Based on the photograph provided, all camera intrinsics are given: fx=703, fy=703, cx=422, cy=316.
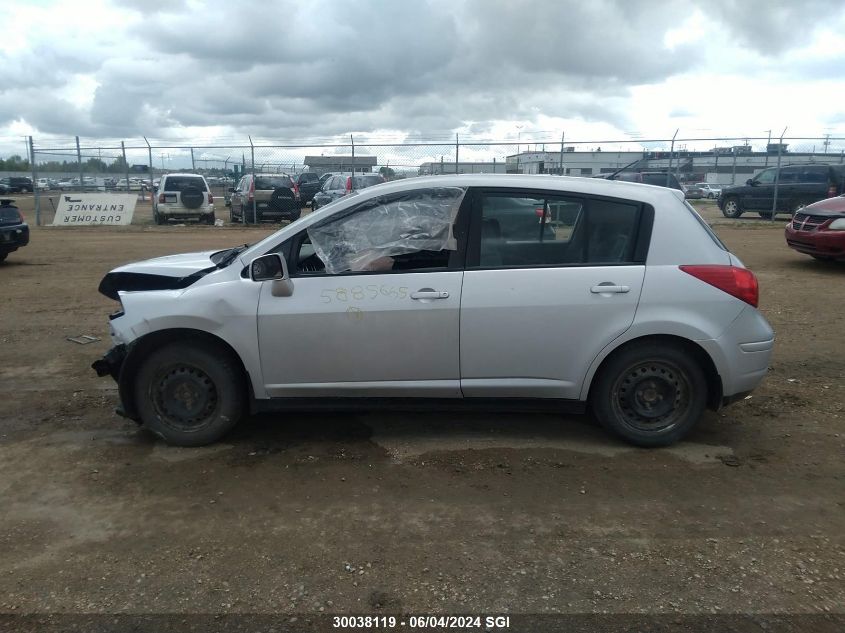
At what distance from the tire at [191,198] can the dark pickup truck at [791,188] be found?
17.1 metres

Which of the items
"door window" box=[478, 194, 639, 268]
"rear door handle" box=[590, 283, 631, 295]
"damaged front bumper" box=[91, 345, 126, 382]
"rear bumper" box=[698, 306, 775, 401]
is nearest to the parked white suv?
"damaged front bumper" box=[91, 345, 126, 382]

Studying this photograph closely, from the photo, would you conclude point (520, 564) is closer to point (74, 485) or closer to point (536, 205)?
point (536, 205)

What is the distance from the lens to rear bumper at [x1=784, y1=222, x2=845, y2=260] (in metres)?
11.0

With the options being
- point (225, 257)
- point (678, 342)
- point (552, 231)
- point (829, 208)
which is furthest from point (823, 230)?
point (225, 257)

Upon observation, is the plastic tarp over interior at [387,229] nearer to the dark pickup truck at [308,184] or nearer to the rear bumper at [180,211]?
the rear bumper at [180,211]

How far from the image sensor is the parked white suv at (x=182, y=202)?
72.0 feet

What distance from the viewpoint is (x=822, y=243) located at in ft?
36.5

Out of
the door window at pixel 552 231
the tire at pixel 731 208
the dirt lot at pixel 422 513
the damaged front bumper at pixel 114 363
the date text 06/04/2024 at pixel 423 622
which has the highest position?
the door window at pixel 552 231

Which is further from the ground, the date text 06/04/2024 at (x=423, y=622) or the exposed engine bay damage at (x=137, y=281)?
the exposed engine bay damage at (x=137, y=281)

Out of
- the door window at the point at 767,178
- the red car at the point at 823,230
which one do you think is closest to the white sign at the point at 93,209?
the red car at the point at 823,230

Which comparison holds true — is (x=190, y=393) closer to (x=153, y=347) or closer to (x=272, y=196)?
(x=153, y=347)

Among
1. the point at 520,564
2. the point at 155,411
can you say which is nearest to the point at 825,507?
the point at 520,564

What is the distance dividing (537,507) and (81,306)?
7.20m

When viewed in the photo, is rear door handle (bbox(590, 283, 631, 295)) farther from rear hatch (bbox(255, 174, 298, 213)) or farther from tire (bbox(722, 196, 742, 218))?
tire (bbox(722, 196, 742, 218))
